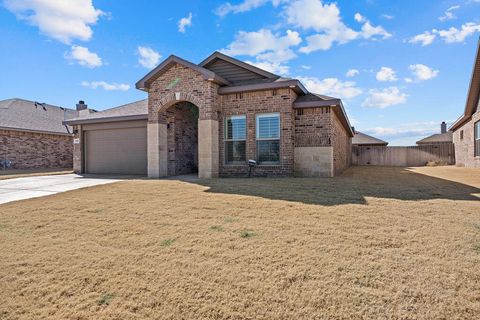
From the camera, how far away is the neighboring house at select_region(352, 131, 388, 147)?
104 feet

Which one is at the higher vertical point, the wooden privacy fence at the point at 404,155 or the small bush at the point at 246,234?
the wooden privacy fence at the point at 404,155

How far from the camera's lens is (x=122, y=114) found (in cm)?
1322

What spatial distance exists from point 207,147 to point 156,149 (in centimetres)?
244

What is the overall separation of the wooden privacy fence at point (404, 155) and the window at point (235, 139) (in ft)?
59.7

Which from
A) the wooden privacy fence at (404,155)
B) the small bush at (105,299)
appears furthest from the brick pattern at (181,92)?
the wooden privacy fence at (404,155)

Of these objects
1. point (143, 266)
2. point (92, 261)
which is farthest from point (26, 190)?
point (143, 266)

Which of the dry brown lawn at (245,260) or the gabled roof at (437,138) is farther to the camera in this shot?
the gabled roof at (437,138)

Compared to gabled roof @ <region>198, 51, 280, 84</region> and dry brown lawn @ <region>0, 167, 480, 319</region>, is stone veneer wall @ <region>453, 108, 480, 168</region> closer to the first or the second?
gabled roof @ <region>198, 51, 280, 84</region>

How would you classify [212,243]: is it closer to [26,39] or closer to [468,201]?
[468,201]

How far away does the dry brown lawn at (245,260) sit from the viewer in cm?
234

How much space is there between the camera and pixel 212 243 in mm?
3596

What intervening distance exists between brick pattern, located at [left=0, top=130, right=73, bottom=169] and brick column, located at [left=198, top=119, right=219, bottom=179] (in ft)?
49.1

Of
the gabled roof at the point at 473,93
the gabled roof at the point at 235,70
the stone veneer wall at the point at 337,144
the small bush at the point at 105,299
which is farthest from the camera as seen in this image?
the gabled roof at the point at 473,93

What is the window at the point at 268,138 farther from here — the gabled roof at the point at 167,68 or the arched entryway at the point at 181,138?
the arched entryway at the point at 181,138
